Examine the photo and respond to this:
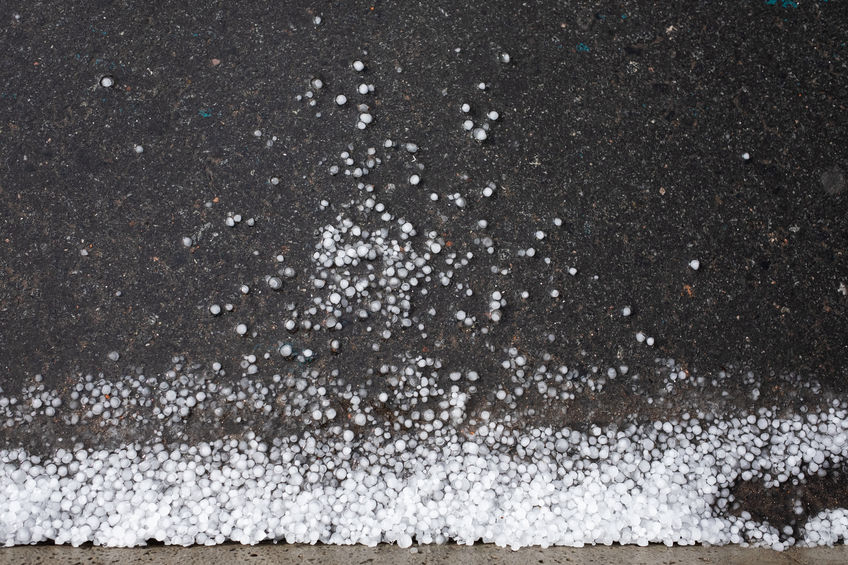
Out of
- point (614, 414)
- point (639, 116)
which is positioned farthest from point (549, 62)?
point (614, 414)

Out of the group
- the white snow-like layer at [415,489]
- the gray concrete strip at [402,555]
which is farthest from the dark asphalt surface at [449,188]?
the gray concrete strip at [402,555]

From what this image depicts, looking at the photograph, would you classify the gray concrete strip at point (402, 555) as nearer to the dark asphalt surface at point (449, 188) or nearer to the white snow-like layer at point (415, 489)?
the white snow-like layer at point (415, 489)

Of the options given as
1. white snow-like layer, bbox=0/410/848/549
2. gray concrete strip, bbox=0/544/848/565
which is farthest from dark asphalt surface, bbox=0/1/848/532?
gray concrete strip, bbox=0/544/848/565

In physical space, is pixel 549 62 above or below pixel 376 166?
above

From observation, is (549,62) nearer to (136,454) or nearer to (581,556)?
(581,556)

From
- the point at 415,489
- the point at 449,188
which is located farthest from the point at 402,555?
the point at 449,188

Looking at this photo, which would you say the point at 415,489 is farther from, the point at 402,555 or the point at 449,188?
the point at 449,188
